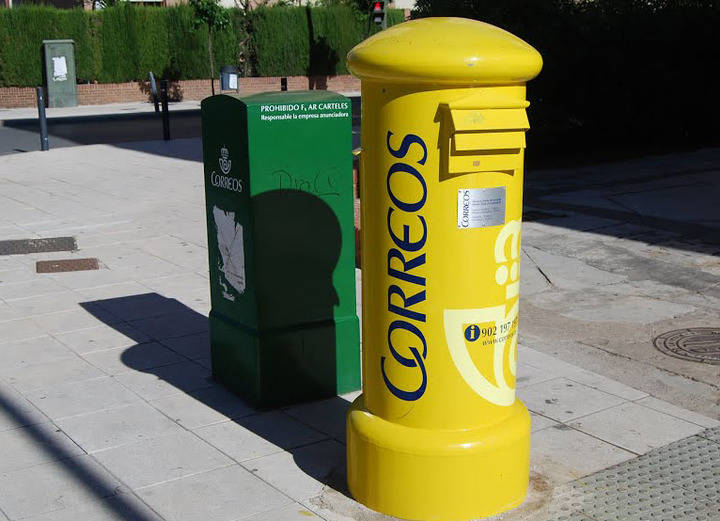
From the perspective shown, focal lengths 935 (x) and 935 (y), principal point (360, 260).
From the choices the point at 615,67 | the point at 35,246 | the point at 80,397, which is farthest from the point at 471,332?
the point at 615,67

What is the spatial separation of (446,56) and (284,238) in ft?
6.43

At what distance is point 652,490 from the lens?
4.75 metres

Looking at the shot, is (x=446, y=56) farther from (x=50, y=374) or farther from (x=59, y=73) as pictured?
(x=59, y=73)

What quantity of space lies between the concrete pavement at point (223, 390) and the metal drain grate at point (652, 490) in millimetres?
20

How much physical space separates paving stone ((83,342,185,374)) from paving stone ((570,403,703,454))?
300 cm

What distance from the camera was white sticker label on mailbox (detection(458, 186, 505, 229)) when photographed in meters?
4.28

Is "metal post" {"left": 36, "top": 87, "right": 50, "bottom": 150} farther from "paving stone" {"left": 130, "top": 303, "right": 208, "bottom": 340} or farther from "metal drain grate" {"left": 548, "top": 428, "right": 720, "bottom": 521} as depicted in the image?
"metal drain grate" {"left": 548, "top": 428, "right": 720, "bottom": 521}

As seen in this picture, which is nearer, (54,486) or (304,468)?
(54,486)

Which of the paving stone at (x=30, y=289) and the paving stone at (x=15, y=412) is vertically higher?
the paving stone at (x=30, y=289)

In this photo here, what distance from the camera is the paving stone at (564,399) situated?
5.80 m

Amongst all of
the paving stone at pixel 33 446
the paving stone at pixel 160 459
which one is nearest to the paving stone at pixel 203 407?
the paving stone at pixel 160 459

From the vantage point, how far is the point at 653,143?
61.5 feet

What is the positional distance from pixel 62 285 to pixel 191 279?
4.01 feet

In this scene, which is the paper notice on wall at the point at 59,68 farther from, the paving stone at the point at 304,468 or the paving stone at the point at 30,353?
the paving stone at the point at 304,468
